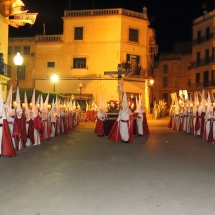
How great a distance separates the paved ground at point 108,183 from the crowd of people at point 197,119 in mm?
4332

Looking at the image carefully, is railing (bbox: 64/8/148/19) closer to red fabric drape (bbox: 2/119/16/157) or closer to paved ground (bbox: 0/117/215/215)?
paved ground (bbox: 0/117/215/215)

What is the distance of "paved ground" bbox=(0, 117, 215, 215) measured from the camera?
18.6 ft

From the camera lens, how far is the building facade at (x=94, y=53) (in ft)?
128

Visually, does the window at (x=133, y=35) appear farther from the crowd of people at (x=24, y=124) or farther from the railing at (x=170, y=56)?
the railing at (x=170, y=56)

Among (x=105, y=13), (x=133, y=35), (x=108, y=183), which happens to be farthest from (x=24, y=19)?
(x=108, y=183)

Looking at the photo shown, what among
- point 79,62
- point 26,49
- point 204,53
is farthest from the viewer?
point 204,53

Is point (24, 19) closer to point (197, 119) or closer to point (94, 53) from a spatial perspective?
point (197, 119)

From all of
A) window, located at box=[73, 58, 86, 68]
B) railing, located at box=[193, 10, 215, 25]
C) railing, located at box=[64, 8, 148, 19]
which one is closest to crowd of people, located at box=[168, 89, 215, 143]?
window, located at box=[73, 58, 86, 68]

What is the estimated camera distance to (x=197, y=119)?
18391 mm

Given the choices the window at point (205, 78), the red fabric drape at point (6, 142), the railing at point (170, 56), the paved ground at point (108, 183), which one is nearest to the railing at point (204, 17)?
the window at point (205, 78)

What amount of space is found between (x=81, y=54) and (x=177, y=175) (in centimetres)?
3305

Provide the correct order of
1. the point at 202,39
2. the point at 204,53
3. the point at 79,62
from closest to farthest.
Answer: the point at 79,62
the point at 204,53
the point at 202,39

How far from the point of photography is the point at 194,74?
53.8m

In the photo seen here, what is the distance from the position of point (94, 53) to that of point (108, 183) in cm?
3318
